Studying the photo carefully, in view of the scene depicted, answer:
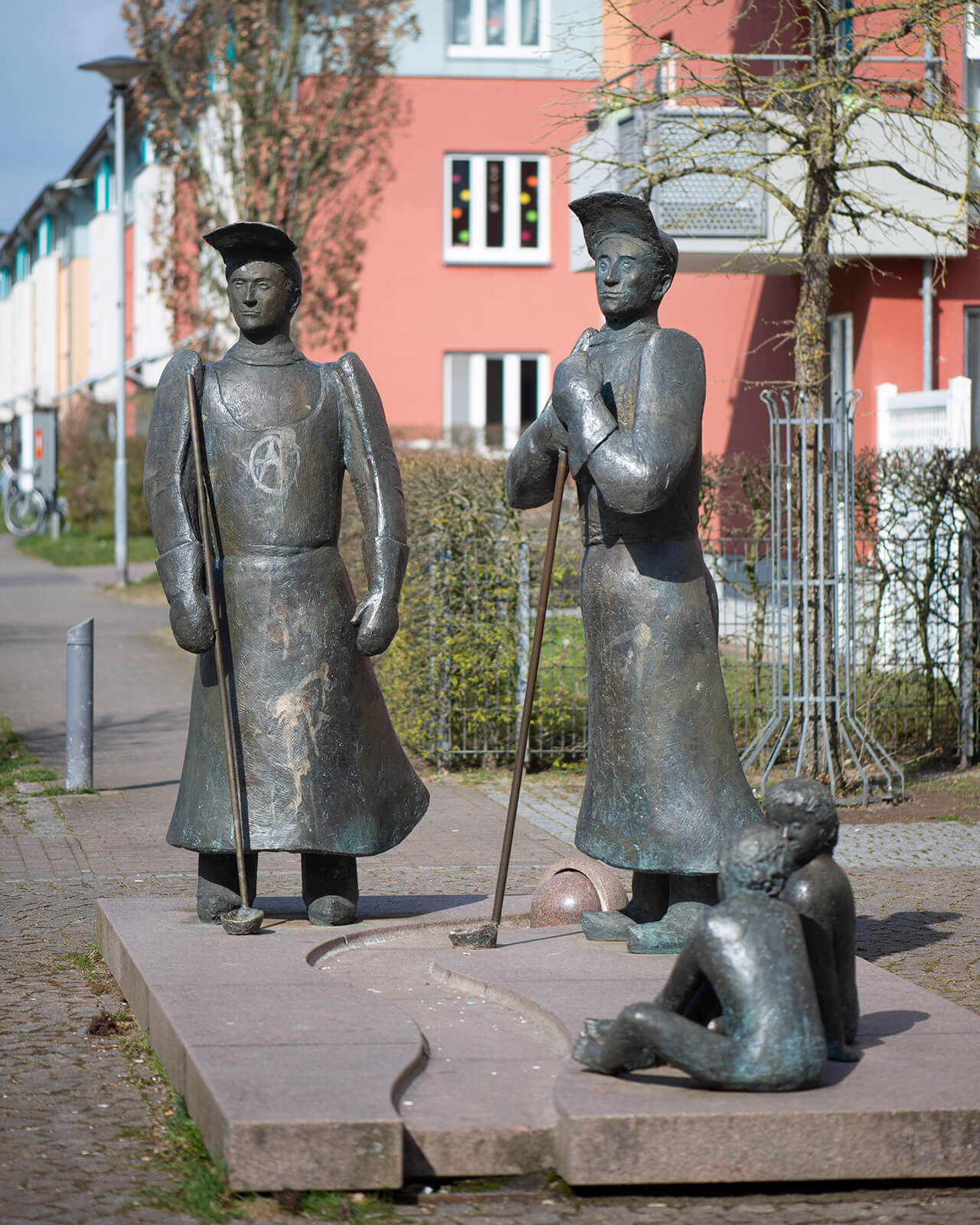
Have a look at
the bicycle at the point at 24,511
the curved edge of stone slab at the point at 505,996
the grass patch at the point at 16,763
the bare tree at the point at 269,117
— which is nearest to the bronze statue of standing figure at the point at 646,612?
the curved edge of stone slab at the point at 505,996

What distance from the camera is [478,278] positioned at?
27719 millimetres

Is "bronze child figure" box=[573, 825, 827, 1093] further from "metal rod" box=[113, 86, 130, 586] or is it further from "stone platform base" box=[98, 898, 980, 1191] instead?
"metal rod" box=[113, 86, 130, 586]

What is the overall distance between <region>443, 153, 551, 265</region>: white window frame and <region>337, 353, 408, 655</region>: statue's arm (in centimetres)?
2221

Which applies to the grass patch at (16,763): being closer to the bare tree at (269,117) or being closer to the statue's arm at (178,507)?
the statue's arm at (178,507)

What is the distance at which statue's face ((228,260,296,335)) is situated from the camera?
227 inches

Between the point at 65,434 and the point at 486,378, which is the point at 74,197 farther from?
the point at 486,378

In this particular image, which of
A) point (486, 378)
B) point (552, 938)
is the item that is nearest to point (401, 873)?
point (552, 938)

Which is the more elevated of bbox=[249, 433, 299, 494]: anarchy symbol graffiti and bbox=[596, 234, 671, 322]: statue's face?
bbox=[596, 234, 671, 322]: statue's face

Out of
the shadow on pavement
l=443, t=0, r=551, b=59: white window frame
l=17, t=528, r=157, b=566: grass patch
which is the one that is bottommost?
the shadow on pavement

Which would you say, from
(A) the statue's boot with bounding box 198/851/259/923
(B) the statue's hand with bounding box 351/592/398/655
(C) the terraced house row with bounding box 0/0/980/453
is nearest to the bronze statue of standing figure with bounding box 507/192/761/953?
(B) the statue's hand with bounding box 351/592/398/655

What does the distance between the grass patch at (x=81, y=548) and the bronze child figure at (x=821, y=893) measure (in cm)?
2391

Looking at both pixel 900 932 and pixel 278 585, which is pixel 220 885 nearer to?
pixel 278 585

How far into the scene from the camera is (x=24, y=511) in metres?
38.8

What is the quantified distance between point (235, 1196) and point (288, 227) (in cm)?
1888
